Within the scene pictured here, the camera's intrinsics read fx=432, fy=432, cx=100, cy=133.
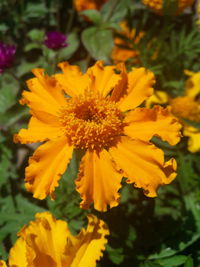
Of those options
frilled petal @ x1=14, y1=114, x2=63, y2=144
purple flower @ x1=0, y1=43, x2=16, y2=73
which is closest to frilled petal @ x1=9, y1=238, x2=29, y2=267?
frilled petal @ x1=14, y1=114, x2=63, y2=144

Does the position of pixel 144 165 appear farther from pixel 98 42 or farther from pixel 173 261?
pixel 98 42

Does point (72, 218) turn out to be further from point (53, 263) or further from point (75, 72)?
point (75, 72)

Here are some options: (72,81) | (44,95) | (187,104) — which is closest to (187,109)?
(187,104)

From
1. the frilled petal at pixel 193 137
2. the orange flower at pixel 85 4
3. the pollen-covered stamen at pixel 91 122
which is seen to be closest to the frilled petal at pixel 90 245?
the pollen-covered stamen at pixel 91 122

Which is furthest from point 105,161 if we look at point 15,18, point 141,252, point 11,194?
point 15,18

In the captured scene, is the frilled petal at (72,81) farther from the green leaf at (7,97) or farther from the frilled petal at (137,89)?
the green leaf at (7,97)
